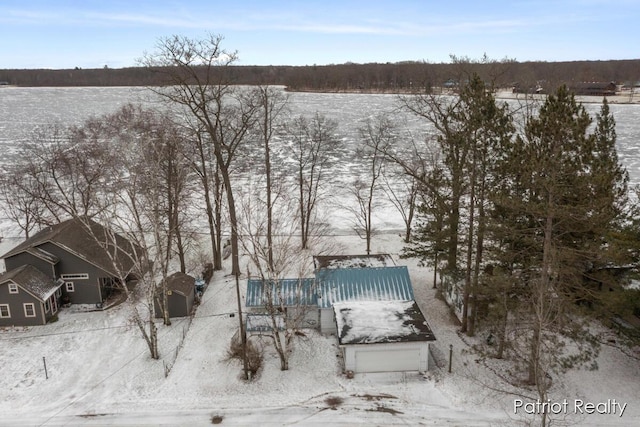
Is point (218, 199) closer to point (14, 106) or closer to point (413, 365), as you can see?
point (413, 365)

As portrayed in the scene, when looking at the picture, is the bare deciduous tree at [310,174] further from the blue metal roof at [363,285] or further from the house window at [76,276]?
the house window at [76,276]

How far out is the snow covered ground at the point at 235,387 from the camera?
53.6 ft

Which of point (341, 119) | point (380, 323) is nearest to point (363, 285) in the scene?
point (380, 323)

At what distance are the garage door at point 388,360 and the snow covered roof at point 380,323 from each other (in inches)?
20.0

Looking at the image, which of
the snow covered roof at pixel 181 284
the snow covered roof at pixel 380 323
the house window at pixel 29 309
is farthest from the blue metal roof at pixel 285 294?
the house window at pixel 29 309

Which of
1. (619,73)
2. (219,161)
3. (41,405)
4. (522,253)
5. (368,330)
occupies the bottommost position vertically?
(41,405)

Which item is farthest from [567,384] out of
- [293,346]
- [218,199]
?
[218,199]

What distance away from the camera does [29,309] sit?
73.9 feet

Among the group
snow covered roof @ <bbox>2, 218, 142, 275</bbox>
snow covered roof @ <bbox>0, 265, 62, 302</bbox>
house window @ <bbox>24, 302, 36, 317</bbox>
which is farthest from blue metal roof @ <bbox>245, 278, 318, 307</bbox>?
house window @ <bbox>24, 302, 36, 317</bbox>

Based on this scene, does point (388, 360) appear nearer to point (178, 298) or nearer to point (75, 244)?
point (178, 298)

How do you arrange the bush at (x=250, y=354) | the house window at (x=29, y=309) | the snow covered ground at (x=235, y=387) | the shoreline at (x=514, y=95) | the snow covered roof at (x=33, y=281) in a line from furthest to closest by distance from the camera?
1. the shoreline at (x=514, y=95)
2. the house window at (x=29, y=309)
3. the snow covered roof at (x=33, y=281)
4. the bush at (x=250, y=354)
5. the snow covered ground at (x=235, y=387)

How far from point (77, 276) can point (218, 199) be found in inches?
327

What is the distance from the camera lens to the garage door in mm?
18672

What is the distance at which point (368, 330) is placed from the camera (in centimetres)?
1912
